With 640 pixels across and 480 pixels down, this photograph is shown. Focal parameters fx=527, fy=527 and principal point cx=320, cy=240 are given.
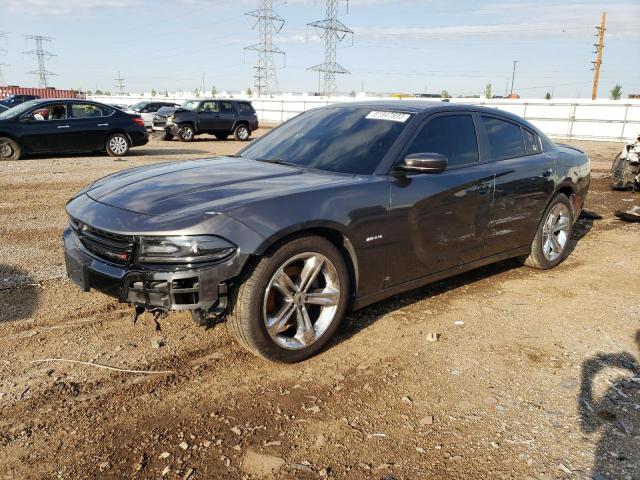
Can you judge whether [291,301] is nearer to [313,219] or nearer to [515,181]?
[313,219]

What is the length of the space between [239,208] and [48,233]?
14.2 ft

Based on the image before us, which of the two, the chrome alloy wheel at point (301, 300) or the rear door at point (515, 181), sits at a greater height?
the rear door at point (515, 181)

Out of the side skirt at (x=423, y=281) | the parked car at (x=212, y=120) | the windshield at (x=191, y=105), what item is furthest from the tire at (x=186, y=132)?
the side skirt at (x=423, y=281)

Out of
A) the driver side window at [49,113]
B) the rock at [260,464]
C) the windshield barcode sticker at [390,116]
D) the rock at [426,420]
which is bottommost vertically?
the rock at [426,420]

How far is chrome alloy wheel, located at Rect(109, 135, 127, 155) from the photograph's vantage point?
1448 cm

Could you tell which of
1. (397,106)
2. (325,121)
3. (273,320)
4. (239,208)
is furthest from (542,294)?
(239,208)

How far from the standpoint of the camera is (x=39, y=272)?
16.1 feet

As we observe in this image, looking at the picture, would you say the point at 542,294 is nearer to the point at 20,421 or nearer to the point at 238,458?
the point at 238,458

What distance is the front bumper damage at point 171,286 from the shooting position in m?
2.90

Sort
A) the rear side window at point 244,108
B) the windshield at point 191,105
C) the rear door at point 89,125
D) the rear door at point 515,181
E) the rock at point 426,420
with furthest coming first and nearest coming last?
the rear side window at point 244,108 → the windshield at point 191,105 → the rear door at point 89,125 → the rear door at point 515,181 → the rock at point 426,420

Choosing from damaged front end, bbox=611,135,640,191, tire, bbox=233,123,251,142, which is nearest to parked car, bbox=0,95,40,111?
tire, bbox=233,123,251,142

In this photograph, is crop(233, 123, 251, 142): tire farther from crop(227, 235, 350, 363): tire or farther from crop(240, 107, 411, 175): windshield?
crop(227, 235, 350, 363): tire

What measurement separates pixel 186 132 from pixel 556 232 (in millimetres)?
18365

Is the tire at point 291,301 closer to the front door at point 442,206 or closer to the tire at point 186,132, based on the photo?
the front door at point 442,206
